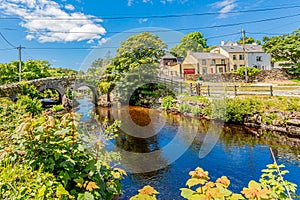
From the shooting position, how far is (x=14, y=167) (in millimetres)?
1777

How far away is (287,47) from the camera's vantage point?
84.2ft

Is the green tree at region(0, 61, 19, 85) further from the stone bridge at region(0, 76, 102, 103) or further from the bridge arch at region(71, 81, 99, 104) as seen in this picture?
the bridge arch at region(71, 81, 99, 104)

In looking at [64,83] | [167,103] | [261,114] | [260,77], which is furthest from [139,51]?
[260,77]

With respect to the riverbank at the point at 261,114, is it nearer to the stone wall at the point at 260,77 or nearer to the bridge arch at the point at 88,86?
the stone wall at the point at 260,77

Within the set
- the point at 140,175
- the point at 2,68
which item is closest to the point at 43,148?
the point at 140,175

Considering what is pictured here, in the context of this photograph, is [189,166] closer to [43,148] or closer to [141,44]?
[43,148]

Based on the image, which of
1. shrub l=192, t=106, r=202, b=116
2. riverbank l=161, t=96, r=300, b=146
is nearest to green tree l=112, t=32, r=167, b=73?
shrub l=192, t=106, r=202, b=116

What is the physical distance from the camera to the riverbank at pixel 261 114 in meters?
8.54

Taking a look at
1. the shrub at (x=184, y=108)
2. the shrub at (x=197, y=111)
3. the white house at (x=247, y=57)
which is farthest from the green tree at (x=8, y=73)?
the white house at (x=247, y=57)

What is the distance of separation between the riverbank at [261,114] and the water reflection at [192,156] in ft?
2.13

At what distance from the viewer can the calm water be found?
16.8 ft

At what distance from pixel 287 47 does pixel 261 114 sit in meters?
21.1

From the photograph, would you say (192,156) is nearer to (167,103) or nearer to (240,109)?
(240,109)

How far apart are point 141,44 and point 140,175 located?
16684 mm
